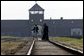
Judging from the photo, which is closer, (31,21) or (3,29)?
(31,21)

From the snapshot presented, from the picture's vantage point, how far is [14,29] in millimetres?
113438

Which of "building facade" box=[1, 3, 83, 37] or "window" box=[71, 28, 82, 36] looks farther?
"window" box=[71, 28, 82, 36]

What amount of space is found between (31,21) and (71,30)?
57.6 ft

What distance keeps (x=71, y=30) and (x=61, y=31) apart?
Result: 4082 mm

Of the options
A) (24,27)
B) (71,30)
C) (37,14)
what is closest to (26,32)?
(24,27)

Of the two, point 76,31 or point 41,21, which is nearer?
point 41,21

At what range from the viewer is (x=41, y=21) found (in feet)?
349

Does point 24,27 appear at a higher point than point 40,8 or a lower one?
lower

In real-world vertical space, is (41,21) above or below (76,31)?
above

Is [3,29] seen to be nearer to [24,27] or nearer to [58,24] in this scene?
[24,27]

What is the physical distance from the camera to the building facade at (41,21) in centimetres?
10900

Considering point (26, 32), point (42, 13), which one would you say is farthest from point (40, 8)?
point (26, 32)

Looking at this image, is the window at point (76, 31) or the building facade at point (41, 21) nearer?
the building facade at point (41, 21)

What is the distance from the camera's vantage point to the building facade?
358 feet
